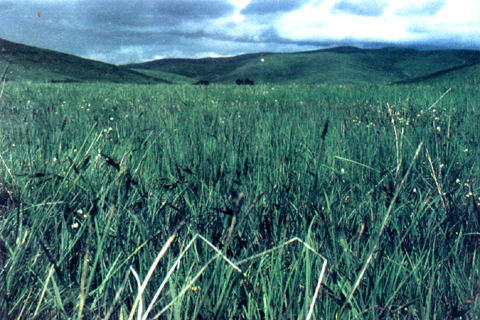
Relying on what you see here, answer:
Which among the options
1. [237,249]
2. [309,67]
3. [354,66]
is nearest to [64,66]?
[309,67]

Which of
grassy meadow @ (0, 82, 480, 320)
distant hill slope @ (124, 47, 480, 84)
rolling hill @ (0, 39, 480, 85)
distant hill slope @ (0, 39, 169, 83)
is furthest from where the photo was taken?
distant hill slope @ (124, 47, 480, 84)

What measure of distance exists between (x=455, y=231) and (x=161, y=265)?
1.09m

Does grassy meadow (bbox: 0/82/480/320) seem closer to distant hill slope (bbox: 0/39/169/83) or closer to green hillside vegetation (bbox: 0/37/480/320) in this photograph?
green hillside vegetation (bbox: 0/37/480/320)

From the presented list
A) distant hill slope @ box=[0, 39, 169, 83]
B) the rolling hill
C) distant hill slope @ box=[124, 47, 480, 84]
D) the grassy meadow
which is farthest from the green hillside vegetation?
distant hill slope @ box=[124, 47, 480, 84]

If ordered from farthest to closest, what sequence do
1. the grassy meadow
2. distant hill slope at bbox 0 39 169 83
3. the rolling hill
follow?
the rolling hill < distant hill slope at bbox 0 39 169 83 < the grassy meadow

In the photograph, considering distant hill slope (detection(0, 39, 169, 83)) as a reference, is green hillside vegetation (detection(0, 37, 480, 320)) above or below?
below

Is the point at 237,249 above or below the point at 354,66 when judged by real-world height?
below

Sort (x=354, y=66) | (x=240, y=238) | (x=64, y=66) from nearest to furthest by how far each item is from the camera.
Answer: (x=240, y=238), (x=64, y=66), (x=354, y=66)

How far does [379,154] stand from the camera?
2322 millimetres

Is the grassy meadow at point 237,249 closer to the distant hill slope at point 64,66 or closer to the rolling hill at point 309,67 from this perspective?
the distant hill slope at point 64,66

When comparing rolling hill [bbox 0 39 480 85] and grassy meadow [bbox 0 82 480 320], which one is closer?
grassy meadow [bbox 0 82 480 320]

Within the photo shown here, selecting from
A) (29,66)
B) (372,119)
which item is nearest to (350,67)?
(29,66)

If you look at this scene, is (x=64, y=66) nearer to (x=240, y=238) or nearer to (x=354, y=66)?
(x=354, y=66)

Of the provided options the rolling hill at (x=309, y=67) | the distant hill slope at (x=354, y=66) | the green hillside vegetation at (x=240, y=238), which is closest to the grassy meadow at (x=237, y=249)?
the green hillside vegetation at (x=240, y=238)
